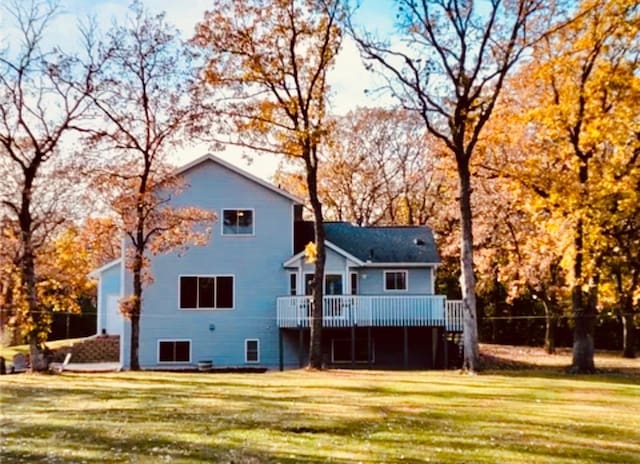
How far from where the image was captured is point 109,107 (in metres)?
20.6

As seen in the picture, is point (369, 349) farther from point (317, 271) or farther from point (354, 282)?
point (317, 271)

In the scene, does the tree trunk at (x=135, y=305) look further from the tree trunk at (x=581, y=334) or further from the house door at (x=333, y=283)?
the tree trunk at (x=581, y=334)

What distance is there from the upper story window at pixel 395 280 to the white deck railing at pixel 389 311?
6.20ft

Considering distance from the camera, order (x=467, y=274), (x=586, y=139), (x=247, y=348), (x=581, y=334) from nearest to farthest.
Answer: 1. (x=467, y=274)
2. (x=586, y=139)
3. (x=581, y=334)
4. (x=247, y=348)

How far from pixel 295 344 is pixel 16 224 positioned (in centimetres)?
1110

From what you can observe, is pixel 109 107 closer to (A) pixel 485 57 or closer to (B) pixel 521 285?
(A) pixel 485 57

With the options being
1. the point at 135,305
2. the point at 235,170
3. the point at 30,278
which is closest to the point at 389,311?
the point at 235,170

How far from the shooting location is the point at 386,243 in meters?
27.5

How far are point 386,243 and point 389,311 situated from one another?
3758 millimetres

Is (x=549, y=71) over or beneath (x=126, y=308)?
over

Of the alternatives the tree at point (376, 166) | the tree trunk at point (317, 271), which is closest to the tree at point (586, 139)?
the tree trunk at point (317, 271)

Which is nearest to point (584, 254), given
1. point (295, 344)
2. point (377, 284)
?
point (377, 284)

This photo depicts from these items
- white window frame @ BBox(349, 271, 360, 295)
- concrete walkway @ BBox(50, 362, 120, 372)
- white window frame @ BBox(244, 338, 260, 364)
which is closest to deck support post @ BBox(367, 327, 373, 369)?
white window frame @ BBox(349, 271, 360, 295)

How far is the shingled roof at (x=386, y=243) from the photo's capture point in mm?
26484
